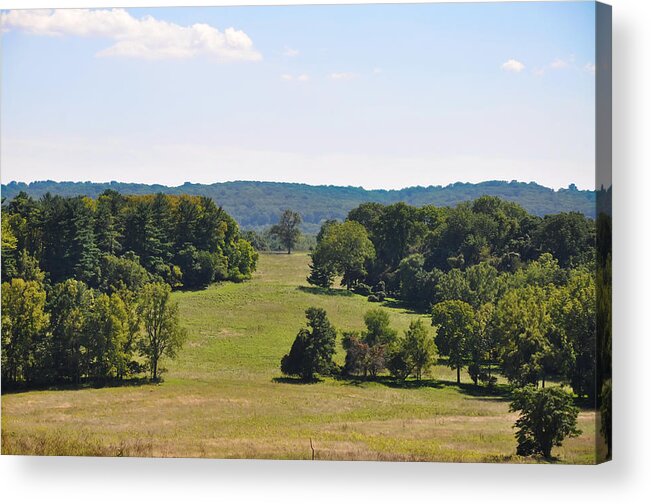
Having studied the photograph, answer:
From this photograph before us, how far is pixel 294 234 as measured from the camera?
1246 centimetres

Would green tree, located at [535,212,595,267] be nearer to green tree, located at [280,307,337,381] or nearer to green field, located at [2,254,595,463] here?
green field, located at [2,254,595,463]

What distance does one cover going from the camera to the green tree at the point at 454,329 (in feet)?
38.8

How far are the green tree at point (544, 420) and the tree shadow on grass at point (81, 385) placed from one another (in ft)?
14.4

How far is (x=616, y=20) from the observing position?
35.2ft

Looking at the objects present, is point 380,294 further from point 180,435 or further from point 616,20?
point 616,20

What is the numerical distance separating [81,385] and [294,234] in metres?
3.22

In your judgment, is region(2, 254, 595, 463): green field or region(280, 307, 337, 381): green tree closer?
region(2, 254, 595, 463): green field

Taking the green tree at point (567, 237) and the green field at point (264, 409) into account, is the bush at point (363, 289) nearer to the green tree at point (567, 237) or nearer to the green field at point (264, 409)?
the green field at point (264, 409)

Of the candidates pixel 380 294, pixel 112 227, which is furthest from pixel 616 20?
pixel 112 227

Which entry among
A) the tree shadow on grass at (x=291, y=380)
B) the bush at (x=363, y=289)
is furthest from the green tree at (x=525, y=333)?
the tree shadow on grass at (x=291, y=380)

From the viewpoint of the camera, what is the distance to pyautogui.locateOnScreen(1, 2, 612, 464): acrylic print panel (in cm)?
1132

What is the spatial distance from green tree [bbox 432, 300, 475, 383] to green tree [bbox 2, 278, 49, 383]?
482cm

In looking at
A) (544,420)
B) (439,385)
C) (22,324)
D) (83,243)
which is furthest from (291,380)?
(22,324)

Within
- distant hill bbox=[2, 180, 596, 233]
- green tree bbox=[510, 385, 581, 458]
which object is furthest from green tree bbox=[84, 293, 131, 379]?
green tree bbox=[510, 385, 581, 458]
